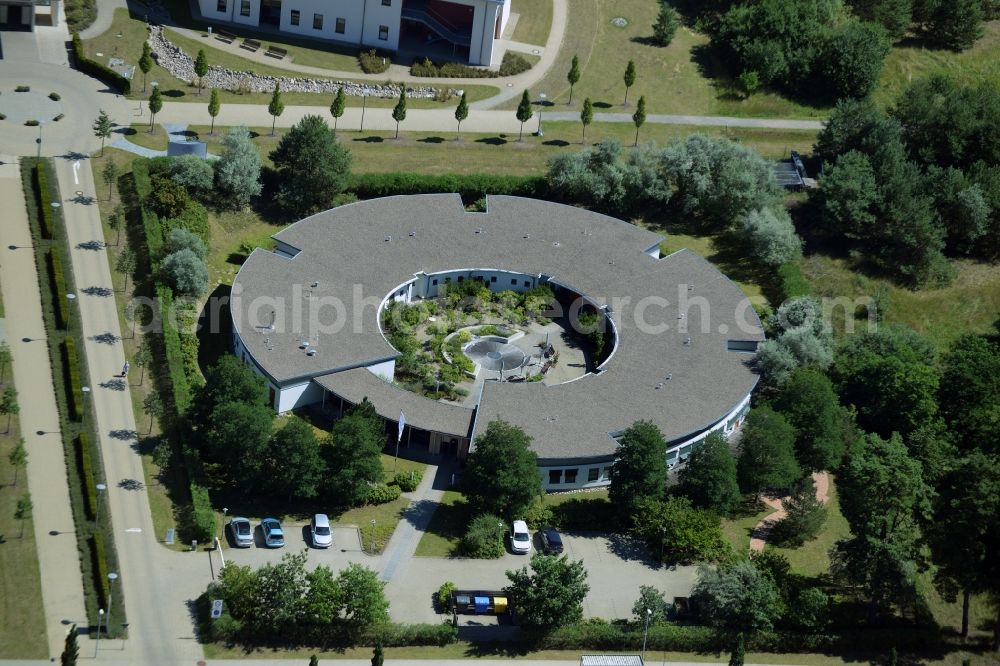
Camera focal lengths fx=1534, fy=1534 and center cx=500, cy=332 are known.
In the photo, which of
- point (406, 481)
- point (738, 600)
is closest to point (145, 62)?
point (406, 481)

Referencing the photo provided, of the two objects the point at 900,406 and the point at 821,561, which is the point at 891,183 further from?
the point at 821,561

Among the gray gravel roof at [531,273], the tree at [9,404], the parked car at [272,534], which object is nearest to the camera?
the parked car at [272,534]

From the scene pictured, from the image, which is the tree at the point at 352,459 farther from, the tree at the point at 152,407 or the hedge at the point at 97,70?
the hedge at the point at 97,70

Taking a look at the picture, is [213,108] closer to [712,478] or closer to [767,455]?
[712,478]

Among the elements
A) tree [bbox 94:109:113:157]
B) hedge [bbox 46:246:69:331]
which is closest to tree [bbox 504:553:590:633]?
hedge [bbox 46:246:69:331]

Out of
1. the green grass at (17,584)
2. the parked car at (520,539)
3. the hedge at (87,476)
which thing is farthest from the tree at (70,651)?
the parked car at (520,539)

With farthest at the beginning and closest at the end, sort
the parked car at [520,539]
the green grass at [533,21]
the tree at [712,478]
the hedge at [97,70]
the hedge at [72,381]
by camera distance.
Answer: the green grass at [533,21]
the hedge at [97,70]
the hedge at [72,381]
the tree at [712,478]
the parked car at [520,539]

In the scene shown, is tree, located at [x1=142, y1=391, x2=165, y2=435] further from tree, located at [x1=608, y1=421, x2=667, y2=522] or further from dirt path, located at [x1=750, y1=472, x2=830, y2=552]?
dirt path, located at [x1=750, y1=472, x2=830, y2=552]

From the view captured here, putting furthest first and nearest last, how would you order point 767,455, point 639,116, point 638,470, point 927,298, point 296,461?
point 639,116 → point 927,298 → point 767,455 → point 638,470 → point 296,461
